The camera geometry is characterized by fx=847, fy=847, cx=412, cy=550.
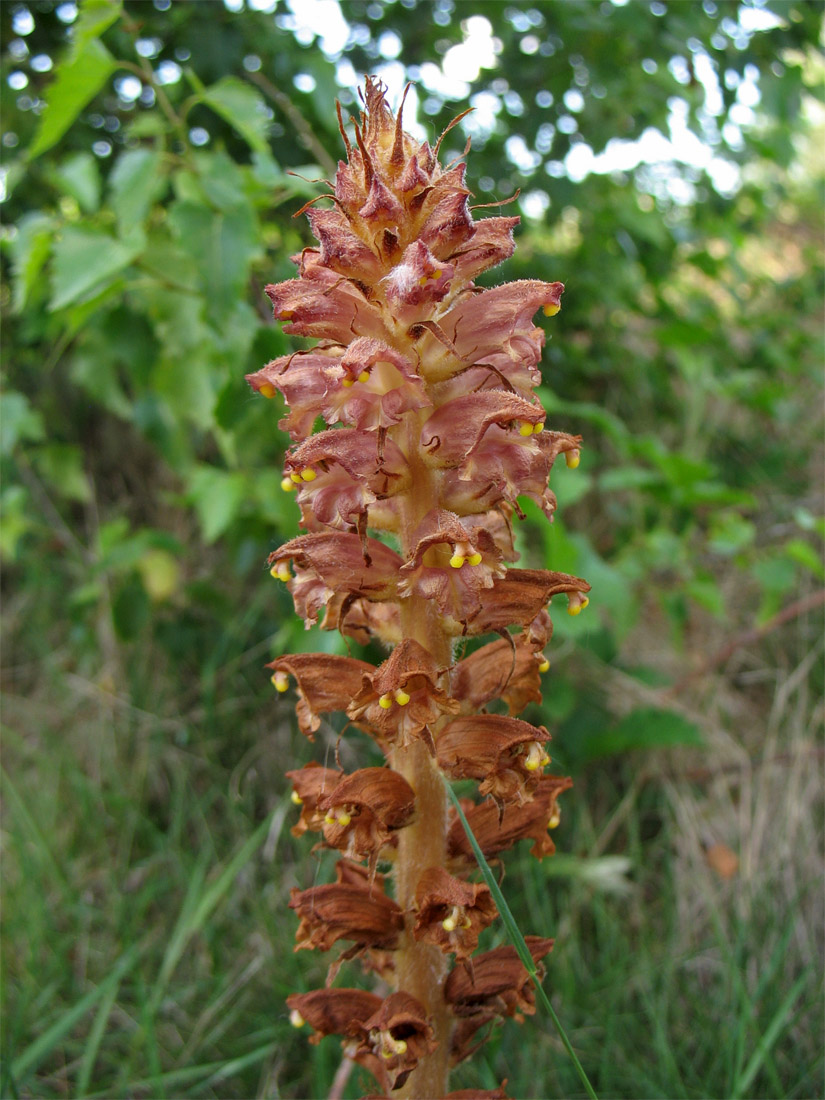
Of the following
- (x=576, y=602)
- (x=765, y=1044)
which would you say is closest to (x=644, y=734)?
(x=765, y=1044)

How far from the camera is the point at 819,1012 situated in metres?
2.46

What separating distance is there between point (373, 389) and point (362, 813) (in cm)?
71

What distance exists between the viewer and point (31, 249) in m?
2.40

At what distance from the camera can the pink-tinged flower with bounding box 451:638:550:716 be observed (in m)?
1.55

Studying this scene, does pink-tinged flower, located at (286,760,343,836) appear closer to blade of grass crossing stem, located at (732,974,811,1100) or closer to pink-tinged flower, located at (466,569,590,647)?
pink-tinged flower, located at (466,569,590,647)

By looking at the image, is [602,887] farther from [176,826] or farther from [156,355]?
[156,355]

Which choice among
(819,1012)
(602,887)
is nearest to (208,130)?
(602,887)

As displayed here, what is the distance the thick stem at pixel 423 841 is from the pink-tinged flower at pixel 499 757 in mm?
62

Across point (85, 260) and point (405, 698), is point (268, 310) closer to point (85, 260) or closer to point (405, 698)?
point (85, 260)

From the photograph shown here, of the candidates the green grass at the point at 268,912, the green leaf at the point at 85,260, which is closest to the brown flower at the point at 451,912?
the green grass at the point at 268,912

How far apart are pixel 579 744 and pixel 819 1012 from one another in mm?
1203

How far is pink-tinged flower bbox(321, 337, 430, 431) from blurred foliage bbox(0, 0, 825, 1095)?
657 millimetres

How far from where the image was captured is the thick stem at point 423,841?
58.3 inches

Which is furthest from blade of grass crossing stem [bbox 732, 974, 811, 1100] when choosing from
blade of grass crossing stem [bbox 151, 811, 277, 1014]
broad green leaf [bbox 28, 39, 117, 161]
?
broad green leaf [bbox 28, 39, 117, 161]
